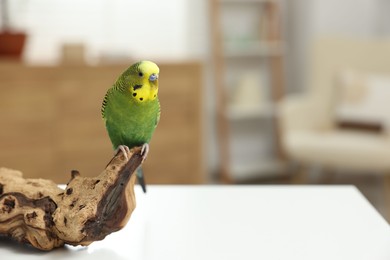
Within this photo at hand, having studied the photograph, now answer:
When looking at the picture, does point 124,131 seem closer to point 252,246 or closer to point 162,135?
point 252,246

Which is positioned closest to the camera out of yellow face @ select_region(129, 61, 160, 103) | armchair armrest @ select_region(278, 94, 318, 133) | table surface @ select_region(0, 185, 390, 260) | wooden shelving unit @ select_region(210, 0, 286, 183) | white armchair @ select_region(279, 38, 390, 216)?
yellow face @ select_region(129, 61, 160, 103)

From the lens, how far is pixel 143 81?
103cm

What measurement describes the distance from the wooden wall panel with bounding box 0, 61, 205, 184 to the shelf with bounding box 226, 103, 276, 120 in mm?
616

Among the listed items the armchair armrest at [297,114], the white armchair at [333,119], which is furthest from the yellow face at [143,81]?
the armchair armrest at [297,114]

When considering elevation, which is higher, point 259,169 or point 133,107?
point 133,107

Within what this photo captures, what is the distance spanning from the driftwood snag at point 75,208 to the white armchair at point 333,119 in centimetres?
219

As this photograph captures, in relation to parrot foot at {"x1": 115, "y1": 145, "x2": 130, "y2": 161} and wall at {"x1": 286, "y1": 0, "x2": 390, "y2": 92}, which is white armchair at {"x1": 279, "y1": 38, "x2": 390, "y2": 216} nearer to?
wall at {"x1": 286, "y1": 0, "x2": 390, "y2": 92}

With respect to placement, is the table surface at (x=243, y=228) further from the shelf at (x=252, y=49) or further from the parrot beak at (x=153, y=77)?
the shelf at (x=252, y=49)

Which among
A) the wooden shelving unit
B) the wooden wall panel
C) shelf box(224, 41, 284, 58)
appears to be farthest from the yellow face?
shelf box(224, 41, 284, 58)

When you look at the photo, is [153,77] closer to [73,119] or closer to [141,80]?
[141,80]

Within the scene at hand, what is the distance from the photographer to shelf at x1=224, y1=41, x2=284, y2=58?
3.90m

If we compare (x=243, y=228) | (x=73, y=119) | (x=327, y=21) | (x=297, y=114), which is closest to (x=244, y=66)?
(x=327, y=21)

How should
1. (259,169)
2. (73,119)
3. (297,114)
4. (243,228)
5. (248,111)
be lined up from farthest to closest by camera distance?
1. (259,169)
2. (248,111)
3. (297,114)
4. (73,119)
5. (243,228)

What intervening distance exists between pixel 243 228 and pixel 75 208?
41 cm
